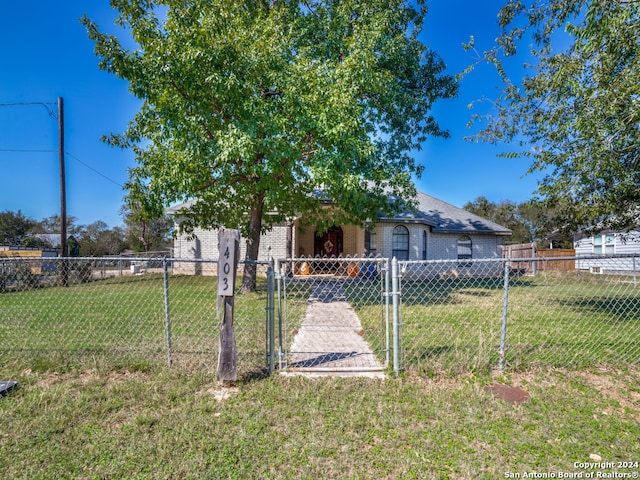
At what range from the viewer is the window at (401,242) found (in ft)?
53.0

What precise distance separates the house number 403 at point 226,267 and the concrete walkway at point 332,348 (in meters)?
1.38

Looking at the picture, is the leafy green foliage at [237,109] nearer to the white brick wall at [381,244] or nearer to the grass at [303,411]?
the grass at [303,411]

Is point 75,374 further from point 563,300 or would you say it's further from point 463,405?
point 563,300

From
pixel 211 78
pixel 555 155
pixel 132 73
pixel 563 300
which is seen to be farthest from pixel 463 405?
pixel 132 73

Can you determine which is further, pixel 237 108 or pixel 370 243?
pixel 370 243

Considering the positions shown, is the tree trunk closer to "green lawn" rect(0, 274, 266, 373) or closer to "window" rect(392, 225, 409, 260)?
"green lawn" rect(0, 274, 266, 373)

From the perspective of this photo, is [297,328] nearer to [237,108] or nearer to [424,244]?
[237,108]

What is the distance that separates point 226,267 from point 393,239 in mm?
13267

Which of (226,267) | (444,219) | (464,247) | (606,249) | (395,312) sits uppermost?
(444,219)

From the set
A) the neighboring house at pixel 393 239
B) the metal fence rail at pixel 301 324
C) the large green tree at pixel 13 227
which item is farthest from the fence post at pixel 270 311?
the large green tree at pixel 13 227

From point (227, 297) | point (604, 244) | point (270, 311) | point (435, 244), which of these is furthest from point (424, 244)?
point (227, 297)

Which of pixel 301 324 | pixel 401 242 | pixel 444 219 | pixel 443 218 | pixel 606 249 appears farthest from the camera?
pixel 606 249

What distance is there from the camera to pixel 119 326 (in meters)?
6.31

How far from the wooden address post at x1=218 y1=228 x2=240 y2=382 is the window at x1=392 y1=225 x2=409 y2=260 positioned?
43.3ft
